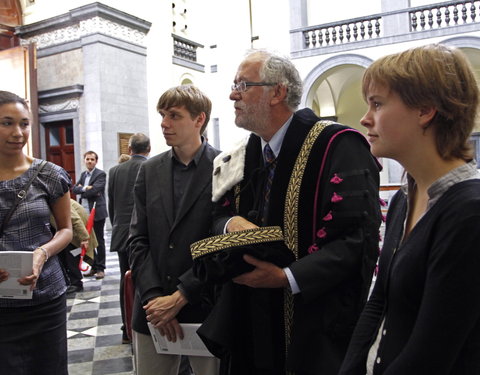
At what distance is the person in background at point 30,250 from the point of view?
2.20 m

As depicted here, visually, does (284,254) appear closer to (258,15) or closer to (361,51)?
(361,51)

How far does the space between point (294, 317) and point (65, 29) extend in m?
12.1

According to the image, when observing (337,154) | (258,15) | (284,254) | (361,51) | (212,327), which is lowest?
(212,327)

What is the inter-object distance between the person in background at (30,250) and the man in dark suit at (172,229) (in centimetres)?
39

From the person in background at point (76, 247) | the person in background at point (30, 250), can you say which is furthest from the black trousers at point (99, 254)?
the person in background at point (30, 250)

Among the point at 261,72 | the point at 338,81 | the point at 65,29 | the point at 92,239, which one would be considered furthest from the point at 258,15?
the point at 261,72

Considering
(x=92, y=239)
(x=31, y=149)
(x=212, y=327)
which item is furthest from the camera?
(x=31, y=149)

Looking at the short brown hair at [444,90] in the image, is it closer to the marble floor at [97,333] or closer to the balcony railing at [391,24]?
the marble floor at [97,333]

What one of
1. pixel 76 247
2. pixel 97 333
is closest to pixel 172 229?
pixel 76 247

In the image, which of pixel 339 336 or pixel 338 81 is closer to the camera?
pixel 339 336

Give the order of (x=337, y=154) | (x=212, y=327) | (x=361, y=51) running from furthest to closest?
(x=361, y=51), (x=212, y=327), (x=337, y=154)

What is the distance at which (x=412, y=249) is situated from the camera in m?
1.16

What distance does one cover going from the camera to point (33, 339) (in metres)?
2.24

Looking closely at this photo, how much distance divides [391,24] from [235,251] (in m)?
14.2
